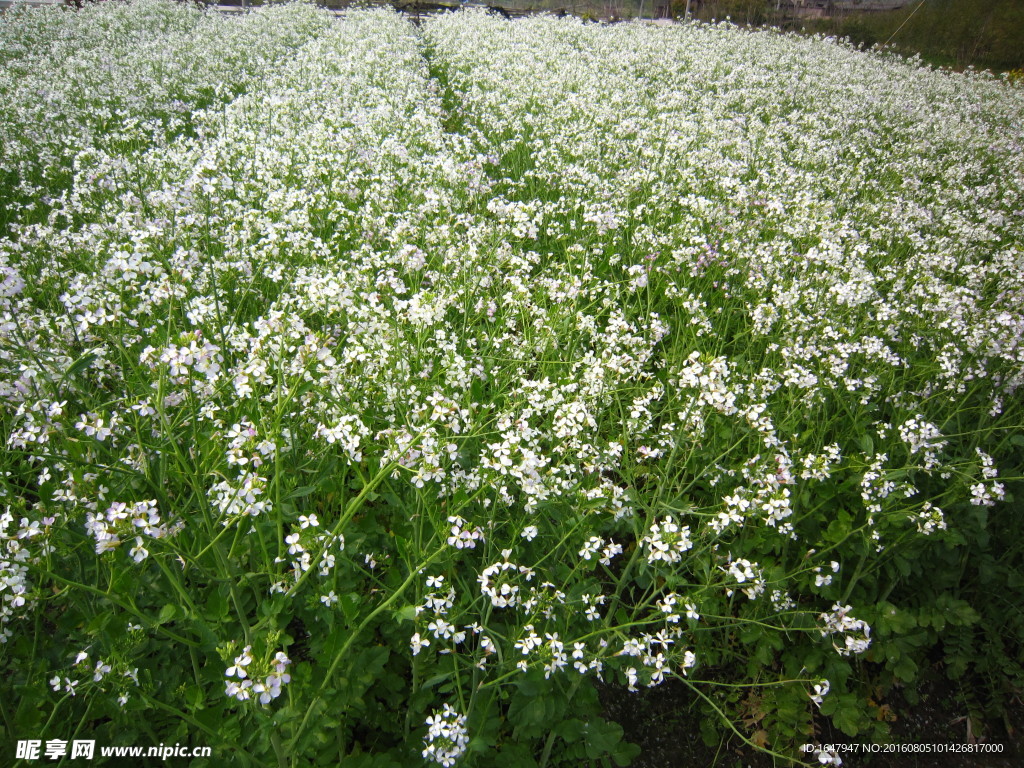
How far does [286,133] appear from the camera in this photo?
6.32m

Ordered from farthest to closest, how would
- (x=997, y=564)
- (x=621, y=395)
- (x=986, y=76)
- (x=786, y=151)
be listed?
(x=986, y=76)
(x=786, y=151)
(x=621, y=395)
(x=997, y=564)

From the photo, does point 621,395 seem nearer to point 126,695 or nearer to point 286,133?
point 126,695

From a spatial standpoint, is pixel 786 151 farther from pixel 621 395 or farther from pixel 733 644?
pixel 733 644

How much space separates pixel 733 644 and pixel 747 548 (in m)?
0.59

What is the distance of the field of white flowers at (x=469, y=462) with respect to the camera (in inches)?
79.0

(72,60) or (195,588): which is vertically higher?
(72,60)

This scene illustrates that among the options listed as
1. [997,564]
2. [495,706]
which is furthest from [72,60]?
[997,564]

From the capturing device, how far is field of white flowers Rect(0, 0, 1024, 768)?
201cm

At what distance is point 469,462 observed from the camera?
269 cm

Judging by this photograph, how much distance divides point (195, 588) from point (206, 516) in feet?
2.61

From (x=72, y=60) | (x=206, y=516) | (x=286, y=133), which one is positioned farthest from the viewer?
(x=72, y=60)

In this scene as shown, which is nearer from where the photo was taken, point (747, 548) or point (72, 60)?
point (747, 548)

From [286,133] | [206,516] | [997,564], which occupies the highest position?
[286,133]

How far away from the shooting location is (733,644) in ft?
10.1
